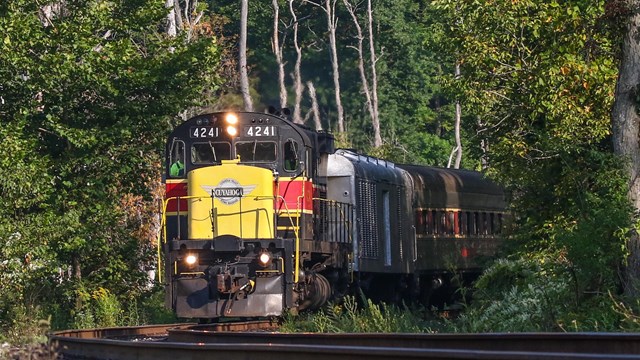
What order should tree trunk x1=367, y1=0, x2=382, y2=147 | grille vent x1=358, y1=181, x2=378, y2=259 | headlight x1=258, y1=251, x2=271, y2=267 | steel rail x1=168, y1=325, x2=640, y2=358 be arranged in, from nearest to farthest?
steel rail x1=168, y1=325, x2=640, y2=358, headlight x1=258, y1=251, x2=271, y2=267, grille vent x1=358, y1=181, x2=378, y2=259, tree trunk x1=367, y1=0, x2=382, y2=147

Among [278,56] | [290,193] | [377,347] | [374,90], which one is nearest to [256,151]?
[290,193]

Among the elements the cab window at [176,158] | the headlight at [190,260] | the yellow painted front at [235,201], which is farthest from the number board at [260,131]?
the headlight at [190,260]

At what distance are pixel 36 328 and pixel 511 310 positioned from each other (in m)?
6.34

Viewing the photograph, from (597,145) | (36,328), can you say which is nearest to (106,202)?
(36,328)

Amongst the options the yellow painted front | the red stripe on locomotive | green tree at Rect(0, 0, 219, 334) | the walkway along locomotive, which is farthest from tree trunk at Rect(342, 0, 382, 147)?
the yellow painted front

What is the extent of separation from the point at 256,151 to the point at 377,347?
10.3 m

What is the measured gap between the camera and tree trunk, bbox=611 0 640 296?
1611cm

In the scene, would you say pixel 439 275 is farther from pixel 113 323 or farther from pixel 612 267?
pixel 612 267

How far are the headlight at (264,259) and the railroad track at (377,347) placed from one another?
4.06 meters

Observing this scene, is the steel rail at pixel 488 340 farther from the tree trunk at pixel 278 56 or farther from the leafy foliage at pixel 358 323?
the tree trunk at pixel 278 56

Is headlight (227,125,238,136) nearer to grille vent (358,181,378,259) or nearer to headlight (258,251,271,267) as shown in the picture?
headlight (258,251,271,267)

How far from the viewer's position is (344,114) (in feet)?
206

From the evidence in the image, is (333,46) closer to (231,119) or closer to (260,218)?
(231,119)

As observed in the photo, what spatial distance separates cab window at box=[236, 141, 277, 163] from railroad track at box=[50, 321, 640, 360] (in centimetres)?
542
